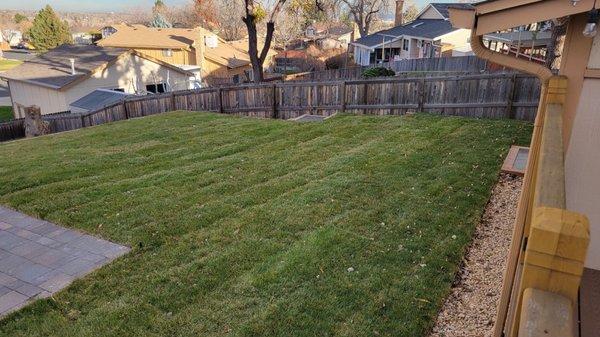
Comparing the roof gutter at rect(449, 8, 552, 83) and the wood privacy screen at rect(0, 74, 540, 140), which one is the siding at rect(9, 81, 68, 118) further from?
the roof gutter at rect(449, 8, 552, 83)

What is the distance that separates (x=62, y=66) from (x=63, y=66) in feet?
0.34

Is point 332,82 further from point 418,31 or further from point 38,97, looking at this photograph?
point 418,31

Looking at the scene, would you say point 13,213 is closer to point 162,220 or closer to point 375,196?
point 162,220

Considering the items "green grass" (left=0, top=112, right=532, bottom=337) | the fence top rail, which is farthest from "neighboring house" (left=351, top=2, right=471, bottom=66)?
"green grass" (left=0, top=112, right=532, bottom=337)

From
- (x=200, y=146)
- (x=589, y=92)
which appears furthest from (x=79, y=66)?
(x=589, y=92)

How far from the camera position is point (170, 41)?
123 ft

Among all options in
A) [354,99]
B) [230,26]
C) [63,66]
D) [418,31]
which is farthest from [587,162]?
[230,26]

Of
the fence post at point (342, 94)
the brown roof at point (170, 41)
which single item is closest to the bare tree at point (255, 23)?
→ the fence post at point (342, 94)

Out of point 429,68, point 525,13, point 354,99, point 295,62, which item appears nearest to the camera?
point 525,13

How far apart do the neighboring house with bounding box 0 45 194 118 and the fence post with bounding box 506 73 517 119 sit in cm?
2275

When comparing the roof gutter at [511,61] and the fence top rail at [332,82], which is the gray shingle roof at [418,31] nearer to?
the fence top rail at [332,82]

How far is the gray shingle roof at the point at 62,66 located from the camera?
25.1 metres

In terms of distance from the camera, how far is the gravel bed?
377cm

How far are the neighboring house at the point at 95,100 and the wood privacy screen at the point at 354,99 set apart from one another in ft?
13.3
